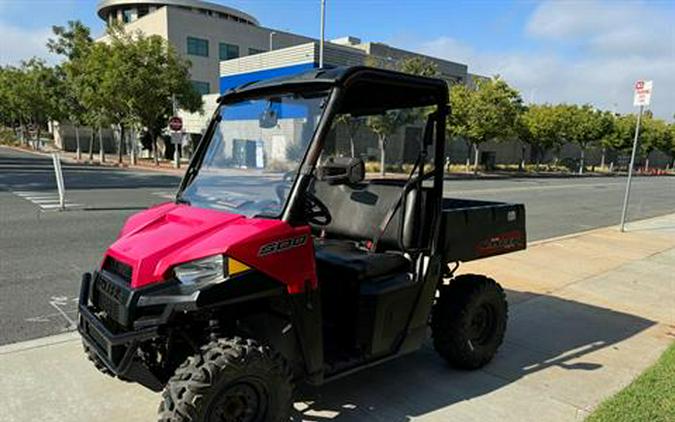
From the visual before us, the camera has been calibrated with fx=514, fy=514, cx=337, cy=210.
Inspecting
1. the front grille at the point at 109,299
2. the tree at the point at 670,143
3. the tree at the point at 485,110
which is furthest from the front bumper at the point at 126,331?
the tree at the point at 670,143

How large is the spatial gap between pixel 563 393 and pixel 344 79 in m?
2.79

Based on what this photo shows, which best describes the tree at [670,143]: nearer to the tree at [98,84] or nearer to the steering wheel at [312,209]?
the tree at [98,84]

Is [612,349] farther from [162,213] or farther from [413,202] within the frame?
[162,213]

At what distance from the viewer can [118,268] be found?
9.49ft

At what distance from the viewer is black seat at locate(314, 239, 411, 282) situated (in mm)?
3330

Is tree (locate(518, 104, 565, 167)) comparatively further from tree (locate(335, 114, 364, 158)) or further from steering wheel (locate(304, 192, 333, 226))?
steering wheel (locate(304, 192, 333, 226))

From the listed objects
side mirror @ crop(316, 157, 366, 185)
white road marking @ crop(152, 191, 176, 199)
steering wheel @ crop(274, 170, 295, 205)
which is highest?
side mirror @ crop(316, 157, 366, 185)

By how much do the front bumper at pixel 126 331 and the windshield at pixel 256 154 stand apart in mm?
735

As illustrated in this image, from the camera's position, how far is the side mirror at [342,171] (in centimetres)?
286

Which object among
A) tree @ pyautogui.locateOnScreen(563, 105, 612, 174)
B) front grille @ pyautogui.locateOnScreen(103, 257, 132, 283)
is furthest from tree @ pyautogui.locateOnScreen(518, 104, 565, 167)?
front grille @ pyautogui.locateOnScreen(103, 257, 132, 283)

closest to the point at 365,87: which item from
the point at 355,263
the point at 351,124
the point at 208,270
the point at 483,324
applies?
the point at 351,124

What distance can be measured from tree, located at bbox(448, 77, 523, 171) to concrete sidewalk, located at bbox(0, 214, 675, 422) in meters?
29.6

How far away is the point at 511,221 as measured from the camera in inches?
179

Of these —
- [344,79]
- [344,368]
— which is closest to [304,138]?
[344,79]
